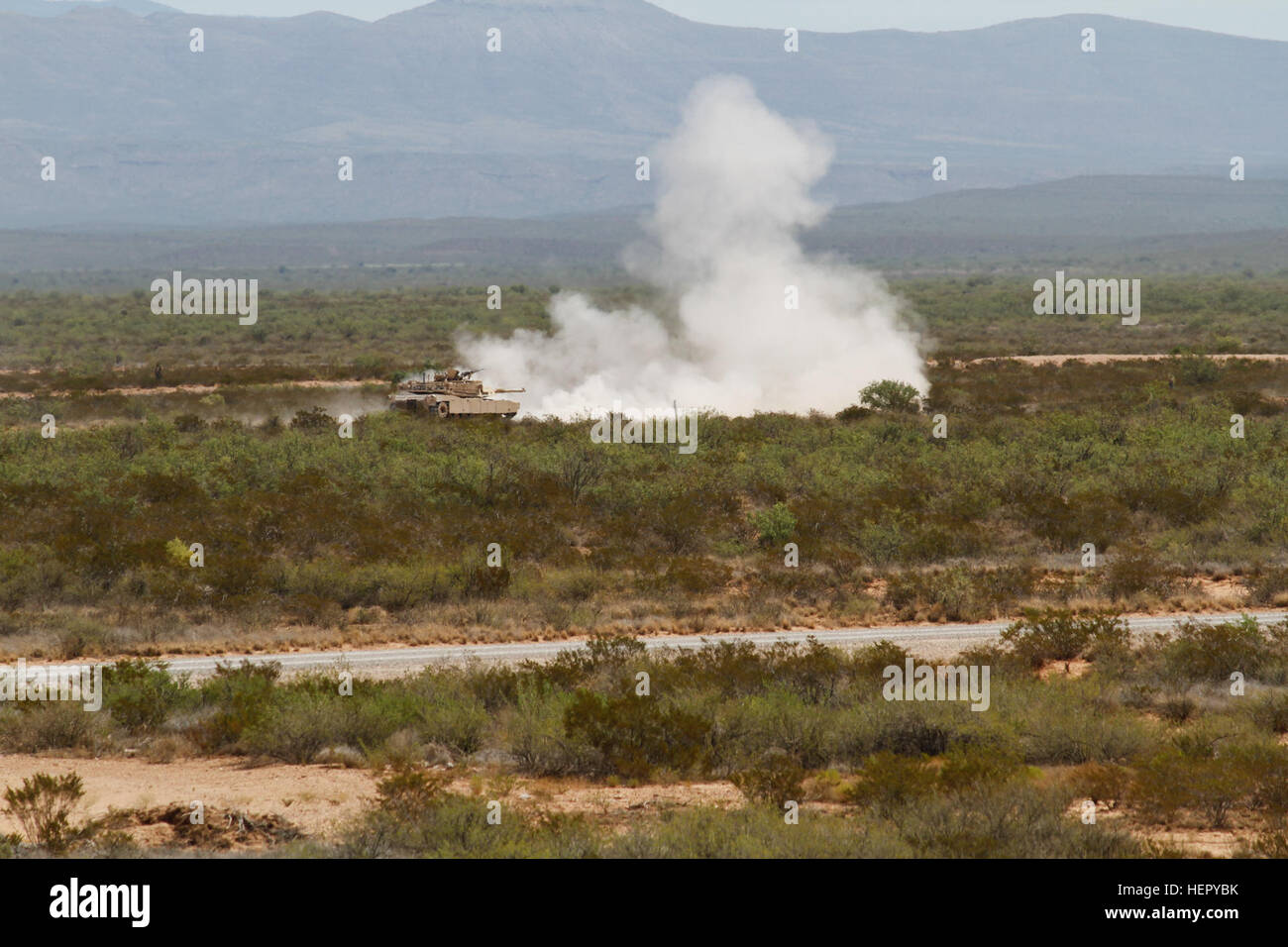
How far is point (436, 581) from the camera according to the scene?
25.8m

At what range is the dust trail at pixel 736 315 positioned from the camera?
170ft

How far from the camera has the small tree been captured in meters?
50.9

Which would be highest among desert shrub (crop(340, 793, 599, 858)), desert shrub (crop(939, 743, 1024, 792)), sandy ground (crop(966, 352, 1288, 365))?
sandy ground (crop(966, 352, 1288, 365))

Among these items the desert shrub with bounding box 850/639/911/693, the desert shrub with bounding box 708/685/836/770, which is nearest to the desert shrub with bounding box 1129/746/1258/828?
the desert shrub with bounding box 708/685/836/770

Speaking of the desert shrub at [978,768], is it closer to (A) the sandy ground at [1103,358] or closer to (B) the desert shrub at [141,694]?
(B) the desert shrub at [141,694]

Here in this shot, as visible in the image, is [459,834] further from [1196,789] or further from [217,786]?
[1196,789]

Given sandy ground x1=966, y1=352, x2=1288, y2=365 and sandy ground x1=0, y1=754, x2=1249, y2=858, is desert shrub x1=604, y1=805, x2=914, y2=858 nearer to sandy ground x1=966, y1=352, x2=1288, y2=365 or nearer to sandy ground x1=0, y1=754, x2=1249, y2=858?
sandy ground x1=0, y1=754, x2=1249, y2=858

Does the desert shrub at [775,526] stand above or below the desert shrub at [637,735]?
above

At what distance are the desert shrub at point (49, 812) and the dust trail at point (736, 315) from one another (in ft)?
121

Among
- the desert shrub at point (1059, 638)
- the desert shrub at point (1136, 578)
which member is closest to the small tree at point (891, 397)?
the desert shrub at point (1136, 578)

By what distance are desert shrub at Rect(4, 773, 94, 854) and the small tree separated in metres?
40.1

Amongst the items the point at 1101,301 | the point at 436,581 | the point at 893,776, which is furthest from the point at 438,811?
the point at 1101,301
